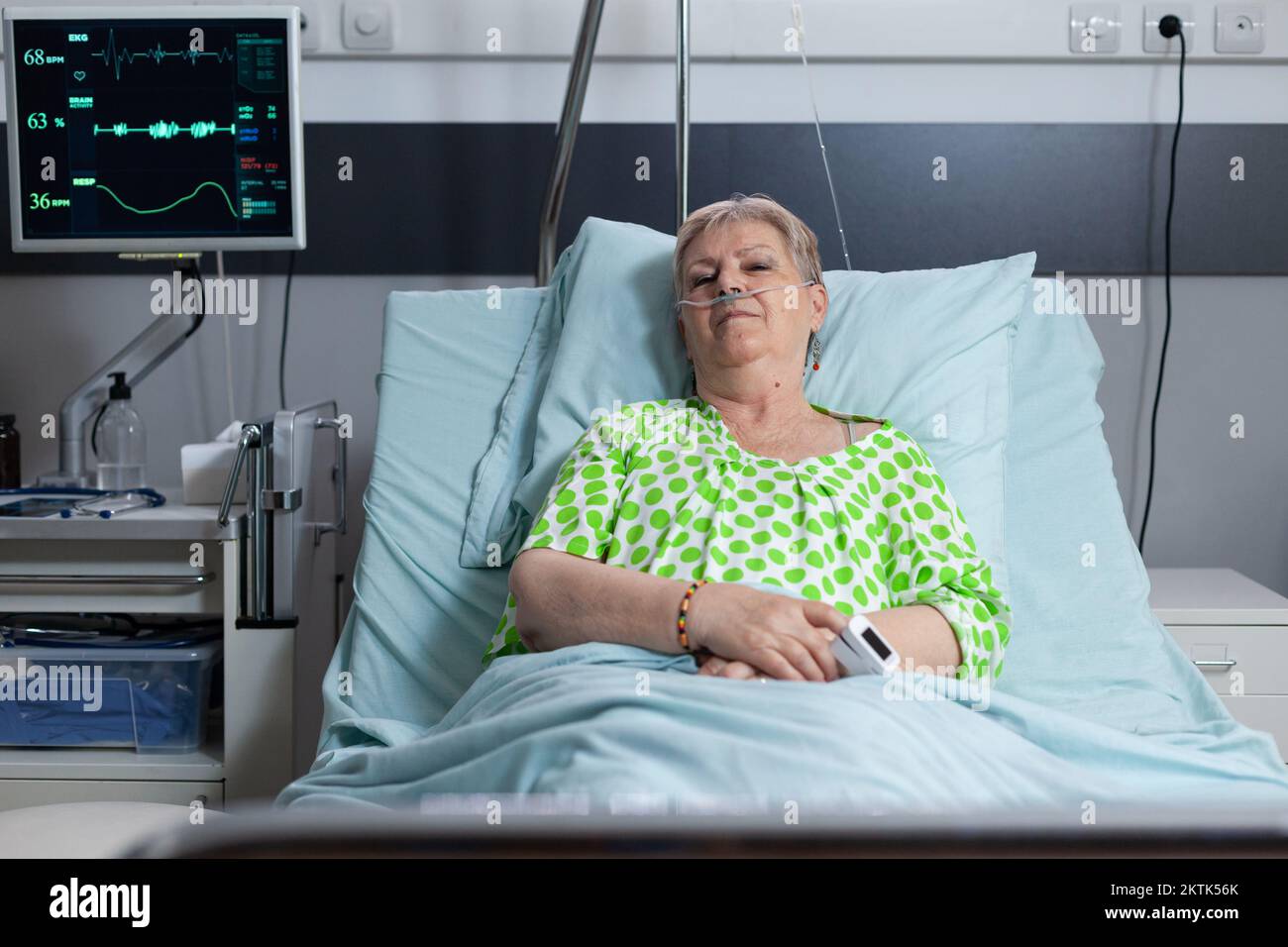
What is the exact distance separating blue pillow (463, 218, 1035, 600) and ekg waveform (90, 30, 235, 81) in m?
0.67

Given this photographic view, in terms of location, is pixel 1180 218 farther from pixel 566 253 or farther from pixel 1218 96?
pixel 566 253

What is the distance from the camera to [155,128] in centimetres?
192

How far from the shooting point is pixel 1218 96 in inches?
90.7

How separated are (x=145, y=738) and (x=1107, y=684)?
1362mm

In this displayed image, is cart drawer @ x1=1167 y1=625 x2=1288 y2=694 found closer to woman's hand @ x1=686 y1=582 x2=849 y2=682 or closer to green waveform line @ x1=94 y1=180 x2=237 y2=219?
woman's hand @ x1=686 y1=582 x2=849 y2=682

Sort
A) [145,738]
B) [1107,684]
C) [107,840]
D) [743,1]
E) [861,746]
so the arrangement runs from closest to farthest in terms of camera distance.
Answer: [107,840]
[861,746]
[1107,684]
[145,738]
[743,1]

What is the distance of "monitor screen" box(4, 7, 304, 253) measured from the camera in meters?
1.89

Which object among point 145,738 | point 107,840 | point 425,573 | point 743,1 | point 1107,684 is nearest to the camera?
point 107,840

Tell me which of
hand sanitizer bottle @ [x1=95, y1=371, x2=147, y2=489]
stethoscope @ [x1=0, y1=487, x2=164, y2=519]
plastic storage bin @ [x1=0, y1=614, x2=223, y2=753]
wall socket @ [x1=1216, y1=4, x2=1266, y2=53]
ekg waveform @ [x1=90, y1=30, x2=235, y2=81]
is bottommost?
plastic storage bin @ [x1=0, y1=614, x2=223, y2=753]

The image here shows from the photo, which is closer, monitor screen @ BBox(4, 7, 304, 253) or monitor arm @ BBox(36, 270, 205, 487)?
monitor screen @ BBox(4, 7, 304, 253)

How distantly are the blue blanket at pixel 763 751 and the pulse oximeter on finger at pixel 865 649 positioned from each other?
0.03 meters

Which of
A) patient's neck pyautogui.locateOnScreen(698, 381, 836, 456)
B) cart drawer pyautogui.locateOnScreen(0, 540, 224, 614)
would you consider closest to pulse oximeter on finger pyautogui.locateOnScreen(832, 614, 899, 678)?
patient's neck pyautogui.locateOnScreen(698, 381, 836, 456)

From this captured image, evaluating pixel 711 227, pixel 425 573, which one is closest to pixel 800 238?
pixel 711 227

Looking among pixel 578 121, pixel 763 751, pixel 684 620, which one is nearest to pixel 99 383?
pixel 578 121
